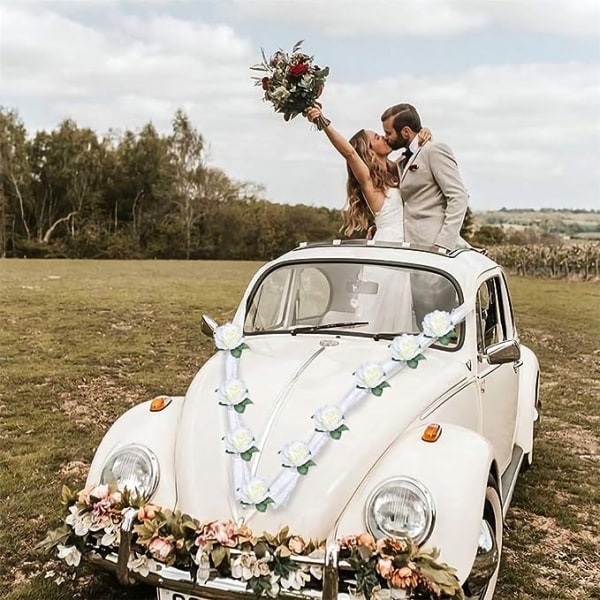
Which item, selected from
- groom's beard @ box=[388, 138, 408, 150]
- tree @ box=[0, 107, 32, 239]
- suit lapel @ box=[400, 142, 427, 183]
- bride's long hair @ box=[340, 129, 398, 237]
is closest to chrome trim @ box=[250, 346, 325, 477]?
bride's long hair @ box=[340, 129, 398, 237]

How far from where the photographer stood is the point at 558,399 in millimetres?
10125

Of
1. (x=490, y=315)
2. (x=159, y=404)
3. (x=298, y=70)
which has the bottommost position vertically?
(x=159, y=404)

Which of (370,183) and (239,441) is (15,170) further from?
(239,441)

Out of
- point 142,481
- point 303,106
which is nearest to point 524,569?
point 142,481

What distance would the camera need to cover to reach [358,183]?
6.09 metres

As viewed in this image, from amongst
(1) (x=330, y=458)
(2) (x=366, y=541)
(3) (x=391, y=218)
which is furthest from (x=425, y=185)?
(2) (x=366, y=541)

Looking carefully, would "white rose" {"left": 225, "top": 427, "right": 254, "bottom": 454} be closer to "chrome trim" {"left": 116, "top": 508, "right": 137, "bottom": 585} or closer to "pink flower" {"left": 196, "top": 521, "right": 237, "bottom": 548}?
"pink flower" {"left": 196, "top": 521, "right": 237, "bottom": 548}

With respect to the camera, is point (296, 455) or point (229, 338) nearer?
point (296, 455)

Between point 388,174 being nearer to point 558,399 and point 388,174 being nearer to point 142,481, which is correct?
point 142,481

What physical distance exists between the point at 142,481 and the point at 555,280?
105ft

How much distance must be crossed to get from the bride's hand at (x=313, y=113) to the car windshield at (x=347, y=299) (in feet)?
4.54

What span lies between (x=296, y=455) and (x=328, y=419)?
0.27 m

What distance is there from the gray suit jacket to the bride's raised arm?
0.28 metres

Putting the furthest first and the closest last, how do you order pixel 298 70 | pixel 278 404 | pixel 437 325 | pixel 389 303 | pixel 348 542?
pixel 298 70 → pixel 389 303 → pixel 437 325 → pixel 278 404 → pixel 348 542
